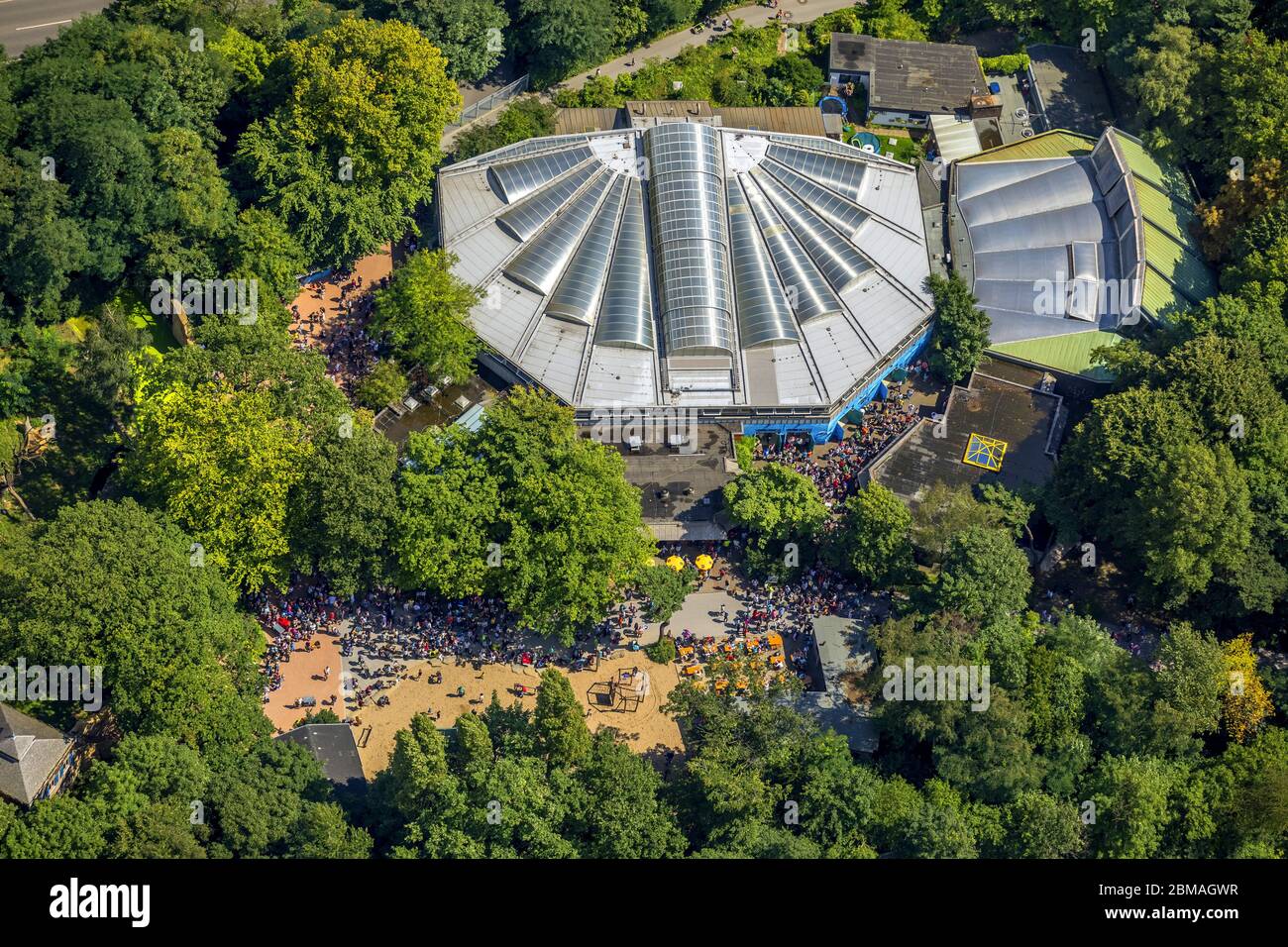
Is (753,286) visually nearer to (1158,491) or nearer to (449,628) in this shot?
(1158,491)

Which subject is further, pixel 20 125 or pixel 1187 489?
pixel 20 125

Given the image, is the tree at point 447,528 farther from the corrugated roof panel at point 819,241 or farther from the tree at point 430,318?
the corrugated roof panel at point 819,241

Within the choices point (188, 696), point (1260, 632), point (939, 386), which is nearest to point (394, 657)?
Result: point (188, 696)

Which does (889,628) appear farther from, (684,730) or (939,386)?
(939,386)

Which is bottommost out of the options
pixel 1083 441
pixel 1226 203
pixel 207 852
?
pixel 207 852

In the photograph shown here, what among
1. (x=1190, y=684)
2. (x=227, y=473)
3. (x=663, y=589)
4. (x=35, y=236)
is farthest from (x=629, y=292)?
(x=1190, y=684)
